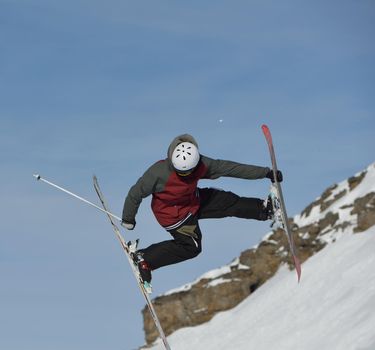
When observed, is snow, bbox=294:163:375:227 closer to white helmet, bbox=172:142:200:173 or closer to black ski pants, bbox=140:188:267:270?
black ski pants, bbox=140:188:267:270

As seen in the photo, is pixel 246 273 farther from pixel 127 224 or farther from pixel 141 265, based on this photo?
pixel 127 224

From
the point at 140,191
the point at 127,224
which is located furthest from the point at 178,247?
the point at 140,191

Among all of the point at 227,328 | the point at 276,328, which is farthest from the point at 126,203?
the point at 227,328

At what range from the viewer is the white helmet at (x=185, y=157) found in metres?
12.3

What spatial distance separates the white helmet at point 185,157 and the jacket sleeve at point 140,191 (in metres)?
0.46

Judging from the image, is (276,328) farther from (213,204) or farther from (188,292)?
(213,204)

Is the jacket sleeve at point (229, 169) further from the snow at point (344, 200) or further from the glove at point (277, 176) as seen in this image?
the snow at point (344, 200)

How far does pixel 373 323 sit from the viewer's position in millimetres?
27062

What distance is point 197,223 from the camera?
43.9ft

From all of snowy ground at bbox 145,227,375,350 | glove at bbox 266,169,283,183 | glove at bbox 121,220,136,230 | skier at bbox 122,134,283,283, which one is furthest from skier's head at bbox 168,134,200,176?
snowy ground at bbox 145,227,375,350

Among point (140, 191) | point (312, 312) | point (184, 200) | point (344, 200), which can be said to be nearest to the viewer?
point (140, 191)

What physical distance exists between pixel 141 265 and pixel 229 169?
2.15 meters

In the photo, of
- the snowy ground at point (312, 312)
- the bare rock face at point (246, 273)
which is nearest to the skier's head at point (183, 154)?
the snowy ground at point (312, 312)

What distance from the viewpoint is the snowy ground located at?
2944 centimetres
